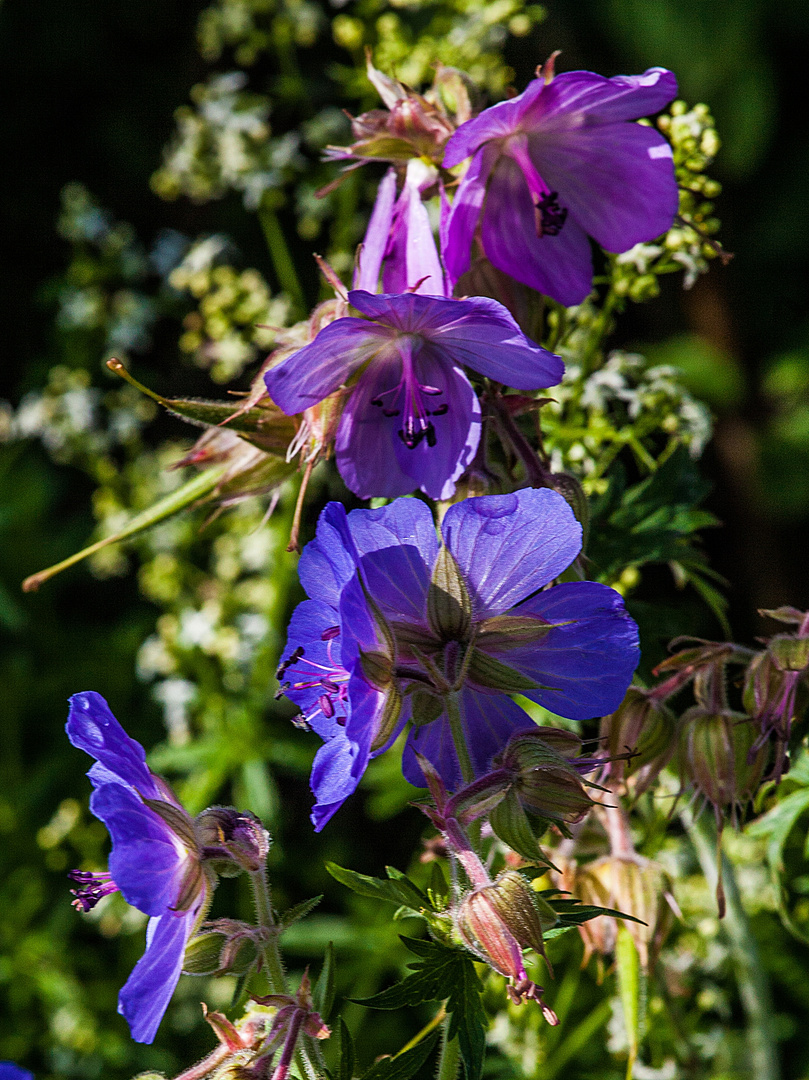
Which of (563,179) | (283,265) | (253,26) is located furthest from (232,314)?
(563,179)

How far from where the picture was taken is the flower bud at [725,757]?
533 mm

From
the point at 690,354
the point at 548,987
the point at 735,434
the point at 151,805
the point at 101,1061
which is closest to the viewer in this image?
the point at 151,805

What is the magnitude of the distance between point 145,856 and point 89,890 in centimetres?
11

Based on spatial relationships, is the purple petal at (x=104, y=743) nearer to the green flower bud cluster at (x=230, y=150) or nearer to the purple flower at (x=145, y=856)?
the purple flower at (x=145, y=856)

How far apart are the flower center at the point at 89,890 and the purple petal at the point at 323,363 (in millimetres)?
215

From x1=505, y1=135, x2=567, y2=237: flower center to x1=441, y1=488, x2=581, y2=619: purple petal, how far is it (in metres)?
0.17

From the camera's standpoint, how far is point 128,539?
57 cm

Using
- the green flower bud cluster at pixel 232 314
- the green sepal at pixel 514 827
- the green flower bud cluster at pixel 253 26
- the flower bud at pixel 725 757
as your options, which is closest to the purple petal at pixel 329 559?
the green sepal at pixel 514 827

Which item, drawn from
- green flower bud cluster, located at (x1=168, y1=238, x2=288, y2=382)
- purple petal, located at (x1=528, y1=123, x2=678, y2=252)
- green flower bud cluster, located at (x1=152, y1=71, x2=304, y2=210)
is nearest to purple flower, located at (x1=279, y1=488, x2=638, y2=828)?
purple petal, located at (x1=528, y1=123, x2=678, y2=252)

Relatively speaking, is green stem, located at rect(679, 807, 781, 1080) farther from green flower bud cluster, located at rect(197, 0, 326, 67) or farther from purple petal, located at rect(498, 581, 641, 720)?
green flower bud cluster, located at rect(197, 0, 326, 67)

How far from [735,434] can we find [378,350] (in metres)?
2.29

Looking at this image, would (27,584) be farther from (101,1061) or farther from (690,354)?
(690,354)

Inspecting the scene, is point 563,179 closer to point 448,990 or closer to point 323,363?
point 323,363

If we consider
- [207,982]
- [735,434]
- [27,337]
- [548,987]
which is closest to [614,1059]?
[548,987]
